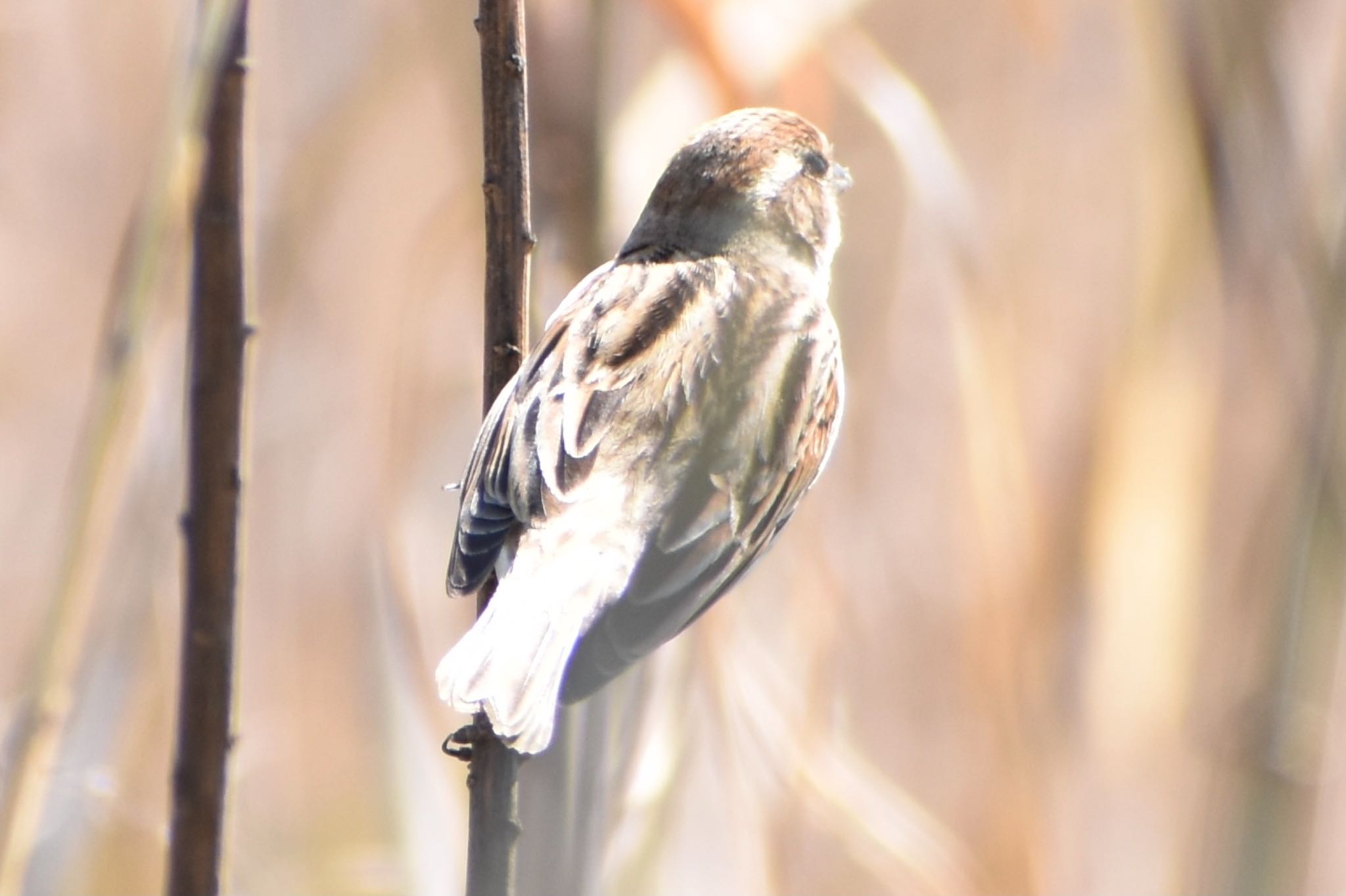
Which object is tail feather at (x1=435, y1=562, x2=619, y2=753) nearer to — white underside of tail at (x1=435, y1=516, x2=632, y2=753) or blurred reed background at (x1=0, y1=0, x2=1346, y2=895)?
white underside of tail at (x1=435, y1=516, x2=632, y2=753)

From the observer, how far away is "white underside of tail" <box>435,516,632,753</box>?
150 cm

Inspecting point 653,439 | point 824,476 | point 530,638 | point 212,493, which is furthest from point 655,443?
point 212,493

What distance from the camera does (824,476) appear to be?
2.61 metres

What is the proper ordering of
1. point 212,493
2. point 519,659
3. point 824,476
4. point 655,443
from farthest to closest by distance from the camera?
point 824,476 → point 655,443 → point 519,659 → point 212,493

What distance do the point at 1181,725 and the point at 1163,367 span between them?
2.10ft

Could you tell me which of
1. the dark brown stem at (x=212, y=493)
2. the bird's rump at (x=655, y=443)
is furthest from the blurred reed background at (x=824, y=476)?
the bird's rump at (x=655, y=443)

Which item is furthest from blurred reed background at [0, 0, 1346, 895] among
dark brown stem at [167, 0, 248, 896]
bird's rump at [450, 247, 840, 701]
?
bird's rump at [450, 247, 840, 701]

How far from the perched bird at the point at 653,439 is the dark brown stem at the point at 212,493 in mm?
294

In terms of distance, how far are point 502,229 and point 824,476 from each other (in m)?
1.11

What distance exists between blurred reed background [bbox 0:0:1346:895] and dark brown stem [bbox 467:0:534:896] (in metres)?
0.09

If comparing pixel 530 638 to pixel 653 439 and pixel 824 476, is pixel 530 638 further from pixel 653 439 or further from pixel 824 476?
pixel 824 476

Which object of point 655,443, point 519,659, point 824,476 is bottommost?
point 519,659

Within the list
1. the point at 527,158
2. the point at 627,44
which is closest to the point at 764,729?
the point at 527,158

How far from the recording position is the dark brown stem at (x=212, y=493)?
1280mm
